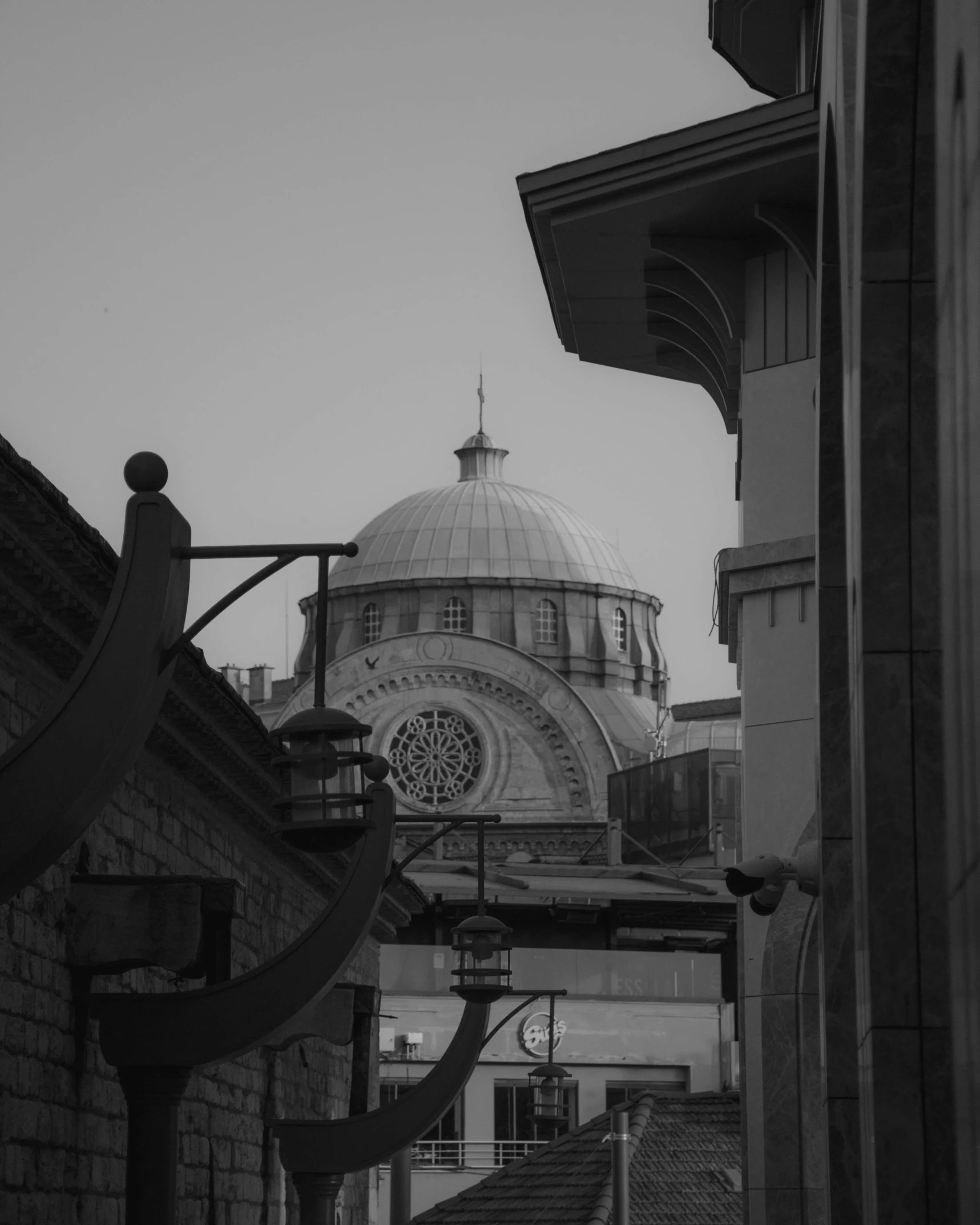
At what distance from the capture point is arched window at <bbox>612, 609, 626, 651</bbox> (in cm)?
8512

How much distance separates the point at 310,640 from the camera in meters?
83.9

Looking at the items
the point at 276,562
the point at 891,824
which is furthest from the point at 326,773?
the point at 891,824

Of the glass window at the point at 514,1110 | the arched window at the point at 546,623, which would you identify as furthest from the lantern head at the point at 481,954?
the arched window at the point at 546,623

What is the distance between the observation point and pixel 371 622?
8162 cm

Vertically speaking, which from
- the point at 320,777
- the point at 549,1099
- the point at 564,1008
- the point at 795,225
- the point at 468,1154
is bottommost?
the point at 468,1154

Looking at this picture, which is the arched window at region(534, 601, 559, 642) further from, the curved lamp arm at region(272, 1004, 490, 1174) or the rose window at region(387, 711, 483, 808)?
the curved lamp arm at region(272, 1004, 490, 1174)

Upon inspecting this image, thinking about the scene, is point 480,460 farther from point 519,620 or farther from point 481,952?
point 481,952

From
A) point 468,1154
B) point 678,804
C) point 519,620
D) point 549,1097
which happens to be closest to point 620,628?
point 519,620

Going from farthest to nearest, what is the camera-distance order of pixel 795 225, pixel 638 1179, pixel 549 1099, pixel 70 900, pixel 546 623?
pixel 546 623 < pixel 549 1099 < pixel 638 1179 < pixel 795 225 < pixel 70 900

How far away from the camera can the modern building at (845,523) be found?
486 cm

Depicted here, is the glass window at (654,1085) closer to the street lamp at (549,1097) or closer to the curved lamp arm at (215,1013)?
the street lamp at (549,1097)

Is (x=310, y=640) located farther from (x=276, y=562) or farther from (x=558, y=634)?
(x=276, y=562)

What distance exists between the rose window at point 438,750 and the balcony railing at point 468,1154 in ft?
81.9

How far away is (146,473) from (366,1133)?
9.19 m
